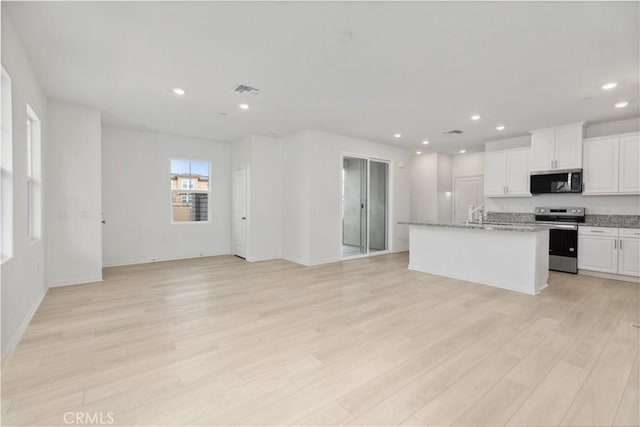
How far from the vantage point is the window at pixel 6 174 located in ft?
8.21

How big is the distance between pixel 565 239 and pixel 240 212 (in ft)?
21.5

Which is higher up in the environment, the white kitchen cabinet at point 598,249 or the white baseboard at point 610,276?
the white kitchen cabinet at point 598,249

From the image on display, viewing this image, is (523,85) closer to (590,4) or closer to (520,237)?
(590,4)

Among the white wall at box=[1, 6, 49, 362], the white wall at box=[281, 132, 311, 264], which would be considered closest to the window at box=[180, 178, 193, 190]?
the white wall at box=[281, 132, 311, 264]

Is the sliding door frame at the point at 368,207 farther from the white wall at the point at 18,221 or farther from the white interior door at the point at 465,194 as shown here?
the white wall at the point at 18,221

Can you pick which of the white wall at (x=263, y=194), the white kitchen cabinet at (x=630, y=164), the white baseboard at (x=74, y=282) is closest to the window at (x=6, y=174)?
the white baseboard at (x=74, y=282)

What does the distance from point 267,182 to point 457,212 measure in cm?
556

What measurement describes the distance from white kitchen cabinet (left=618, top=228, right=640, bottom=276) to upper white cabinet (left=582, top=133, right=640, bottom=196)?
72cm

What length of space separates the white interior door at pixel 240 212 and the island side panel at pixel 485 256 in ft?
12.1

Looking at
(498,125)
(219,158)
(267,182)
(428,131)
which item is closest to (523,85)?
(498,125)

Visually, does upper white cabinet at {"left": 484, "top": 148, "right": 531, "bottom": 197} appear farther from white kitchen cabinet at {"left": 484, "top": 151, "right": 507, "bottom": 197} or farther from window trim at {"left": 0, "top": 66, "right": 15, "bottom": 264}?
window trim at {"left": 0, "top": 66, "right": 15, "bottom": 264}

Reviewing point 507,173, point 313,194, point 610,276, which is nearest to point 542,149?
point 507,173

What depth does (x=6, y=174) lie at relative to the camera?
252cm

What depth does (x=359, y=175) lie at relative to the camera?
7.11m
